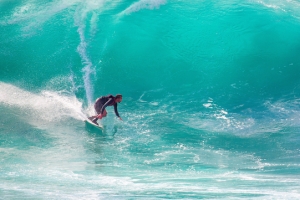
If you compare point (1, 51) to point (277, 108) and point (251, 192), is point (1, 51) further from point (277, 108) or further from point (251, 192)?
point (251, 192)

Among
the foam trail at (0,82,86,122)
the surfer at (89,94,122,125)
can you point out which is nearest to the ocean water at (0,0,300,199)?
the foam trail at (0,82,86,122)

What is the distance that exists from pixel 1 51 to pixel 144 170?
7.85 metres

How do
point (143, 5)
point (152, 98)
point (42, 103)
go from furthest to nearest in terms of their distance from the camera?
point (143, 5) < point (152, 98) < point (42, 103)

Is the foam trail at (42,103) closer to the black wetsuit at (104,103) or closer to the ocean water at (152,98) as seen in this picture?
the ocean water at (152,98)

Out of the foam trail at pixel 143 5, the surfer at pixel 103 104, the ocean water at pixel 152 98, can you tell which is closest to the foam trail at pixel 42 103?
the ocean water at pixel 152 98

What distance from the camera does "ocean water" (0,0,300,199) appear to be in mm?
6156

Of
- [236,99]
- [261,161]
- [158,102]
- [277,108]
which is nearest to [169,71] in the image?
[158,102]

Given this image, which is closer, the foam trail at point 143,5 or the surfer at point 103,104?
the surfer at point 103,104

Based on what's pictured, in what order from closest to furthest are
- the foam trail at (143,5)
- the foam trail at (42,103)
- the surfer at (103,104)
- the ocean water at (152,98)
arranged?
the ocean water at (152,98) < the surfer at (103,104) < the foam trail at (42,103) < the foam trail at (143,5)

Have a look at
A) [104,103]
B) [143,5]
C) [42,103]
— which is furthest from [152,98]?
[143,5]

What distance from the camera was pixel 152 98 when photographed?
33.7ft

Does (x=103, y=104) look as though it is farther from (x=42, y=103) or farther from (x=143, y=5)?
(x=143, y=5)

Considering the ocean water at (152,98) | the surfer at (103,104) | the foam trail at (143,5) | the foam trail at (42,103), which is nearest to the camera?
the ocean water at (152,98)

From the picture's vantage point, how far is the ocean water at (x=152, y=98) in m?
6.16
